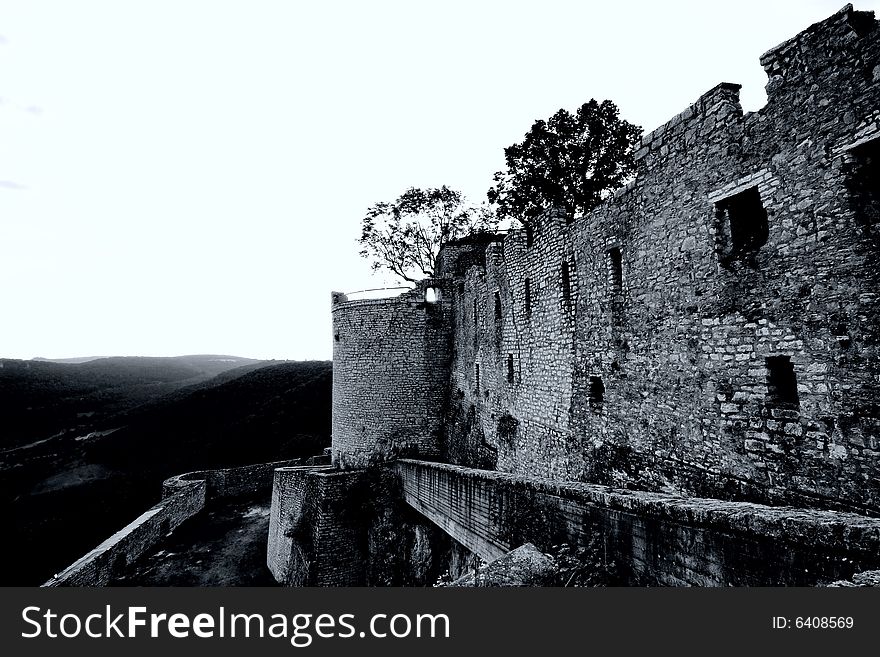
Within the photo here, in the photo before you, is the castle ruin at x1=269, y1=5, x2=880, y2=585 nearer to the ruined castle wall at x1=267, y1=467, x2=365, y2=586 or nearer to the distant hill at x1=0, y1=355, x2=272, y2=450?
the ruined castle wall at x1=267, y1=467, x2=365, y2=586

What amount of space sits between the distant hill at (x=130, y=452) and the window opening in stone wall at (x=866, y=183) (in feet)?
84.1

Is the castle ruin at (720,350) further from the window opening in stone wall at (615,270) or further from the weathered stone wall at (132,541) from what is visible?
the weathered stone wall at (132,541)

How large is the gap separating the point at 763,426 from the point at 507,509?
3.58m

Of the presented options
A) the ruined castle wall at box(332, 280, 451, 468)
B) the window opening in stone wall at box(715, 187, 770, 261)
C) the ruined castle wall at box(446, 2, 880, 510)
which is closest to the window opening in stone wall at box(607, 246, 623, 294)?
the ruined castle wall at box(446, 2, 880, 510)

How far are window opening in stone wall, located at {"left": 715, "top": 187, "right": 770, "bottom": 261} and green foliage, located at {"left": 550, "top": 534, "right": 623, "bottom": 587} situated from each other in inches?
148

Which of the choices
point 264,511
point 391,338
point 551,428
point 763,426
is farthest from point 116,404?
point 763,426

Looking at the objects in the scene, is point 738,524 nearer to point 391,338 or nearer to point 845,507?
point 845,507

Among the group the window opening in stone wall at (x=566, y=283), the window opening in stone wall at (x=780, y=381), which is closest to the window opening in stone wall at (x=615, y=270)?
the window opening in stone wall at (x=566, y=283)

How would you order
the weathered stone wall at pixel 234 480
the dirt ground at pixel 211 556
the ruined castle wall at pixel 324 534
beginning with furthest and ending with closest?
the weathered stone wall at pixel 234 480 → the dirt ground at pixel 211 556 → the ruined castle wall at pixel 324 534

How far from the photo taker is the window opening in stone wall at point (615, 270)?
675cm

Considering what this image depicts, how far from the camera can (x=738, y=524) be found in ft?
10.8

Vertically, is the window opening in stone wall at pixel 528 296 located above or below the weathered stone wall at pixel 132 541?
above

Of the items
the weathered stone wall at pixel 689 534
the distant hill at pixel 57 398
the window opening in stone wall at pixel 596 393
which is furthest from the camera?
the distant hill at pixel 57 398

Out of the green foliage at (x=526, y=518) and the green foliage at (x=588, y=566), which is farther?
the green foliage at (x=526, y=518)
